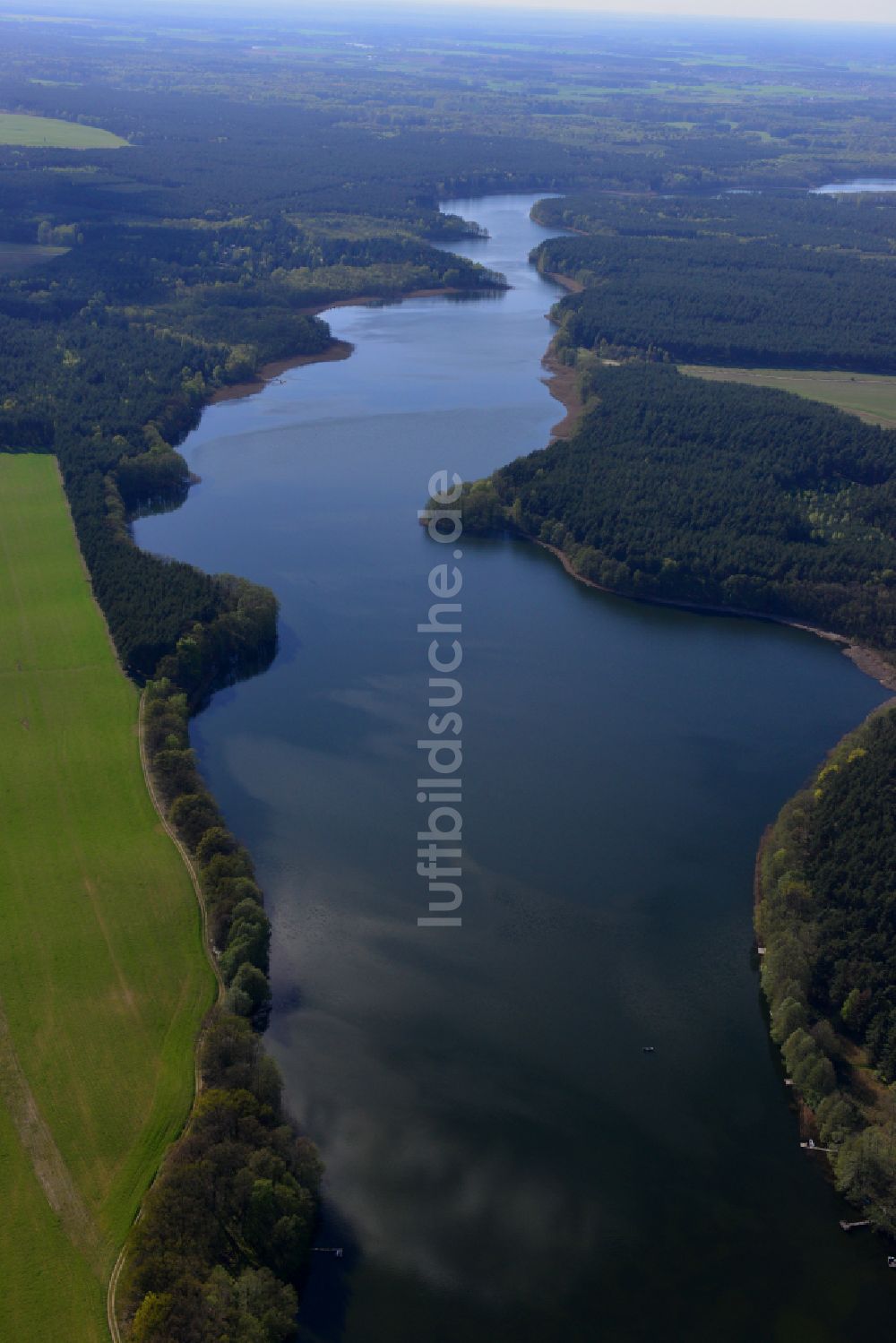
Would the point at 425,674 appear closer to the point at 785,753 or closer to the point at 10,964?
the point at 785,753

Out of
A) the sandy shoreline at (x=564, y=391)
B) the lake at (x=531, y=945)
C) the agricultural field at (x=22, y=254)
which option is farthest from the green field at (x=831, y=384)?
the agricultural field at (x=22, y=254)

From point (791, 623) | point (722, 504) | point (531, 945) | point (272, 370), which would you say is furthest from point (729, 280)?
point (531, 945)

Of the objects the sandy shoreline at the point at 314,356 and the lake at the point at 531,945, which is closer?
the lake at the point at 531,945

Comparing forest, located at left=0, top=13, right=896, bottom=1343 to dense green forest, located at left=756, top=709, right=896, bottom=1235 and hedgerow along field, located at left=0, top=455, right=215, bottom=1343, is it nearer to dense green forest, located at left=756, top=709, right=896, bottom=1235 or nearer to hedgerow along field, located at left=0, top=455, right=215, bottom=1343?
dense green forest, located at left=756, top=709, right=896, bottom=1235

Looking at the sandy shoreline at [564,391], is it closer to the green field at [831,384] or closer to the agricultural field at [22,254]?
the green field at [831,384]

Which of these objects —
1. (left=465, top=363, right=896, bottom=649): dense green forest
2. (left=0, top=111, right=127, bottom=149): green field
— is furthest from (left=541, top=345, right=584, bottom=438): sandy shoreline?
(left=0, top=111, right=127, bottom=149): green field

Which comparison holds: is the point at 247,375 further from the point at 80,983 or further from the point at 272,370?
the point at 80,983

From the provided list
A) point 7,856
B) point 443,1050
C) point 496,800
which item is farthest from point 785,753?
point 7,856
